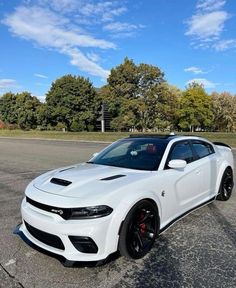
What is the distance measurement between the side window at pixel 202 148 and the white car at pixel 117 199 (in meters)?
0.18

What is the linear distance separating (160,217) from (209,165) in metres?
1.86

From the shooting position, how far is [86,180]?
392cm

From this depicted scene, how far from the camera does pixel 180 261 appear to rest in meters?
3.77

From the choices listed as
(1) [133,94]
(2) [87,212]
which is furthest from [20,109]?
(2) [87,212]

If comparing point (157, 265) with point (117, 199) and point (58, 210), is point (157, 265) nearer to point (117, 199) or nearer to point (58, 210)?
point (117, 199)

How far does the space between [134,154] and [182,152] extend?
0.79 metres

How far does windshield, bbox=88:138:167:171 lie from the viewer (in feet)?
15.2

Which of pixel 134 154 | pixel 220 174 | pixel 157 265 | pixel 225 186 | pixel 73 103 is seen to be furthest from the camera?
pixel 73 103

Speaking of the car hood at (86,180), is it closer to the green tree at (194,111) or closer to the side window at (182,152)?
the side window at (182,152)

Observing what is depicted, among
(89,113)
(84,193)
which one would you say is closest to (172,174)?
(84,193)

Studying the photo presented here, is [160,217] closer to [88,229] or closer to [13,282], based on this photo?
[88,229]

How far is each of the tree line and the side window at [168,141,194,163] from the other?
38.2m

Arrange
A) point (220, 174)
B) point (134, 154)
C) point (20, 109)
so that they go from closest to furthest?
point (134, 154) → point (220, 174) → point (20, 109)

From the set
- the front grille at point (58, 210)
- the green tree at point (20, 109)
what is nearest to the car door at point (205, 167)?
the front grille at point (58, 210)
